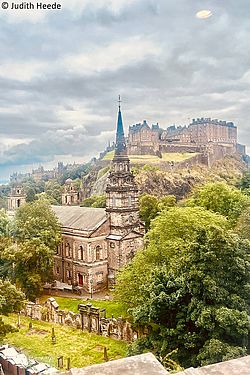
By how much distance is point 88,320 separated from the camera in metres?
6.10

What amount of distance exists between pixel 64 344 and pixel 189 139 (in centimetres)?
680

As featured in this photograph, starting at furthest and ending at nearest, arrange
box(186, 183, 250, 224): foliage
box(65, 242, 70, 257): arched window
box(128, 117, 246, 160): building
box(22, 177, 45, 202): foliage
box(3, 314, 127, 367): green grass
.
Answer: box(186, 183, 250, 224): foliage < box(65, 242, 70, 257): arched window < box(128, 117, 246, 160): building < box(22, 177, 45, 202): foliage < box(3, 314, 127, 367): green grass

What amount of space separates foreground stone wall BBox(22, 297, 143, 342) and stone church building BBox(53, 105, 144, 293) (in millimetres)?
2430

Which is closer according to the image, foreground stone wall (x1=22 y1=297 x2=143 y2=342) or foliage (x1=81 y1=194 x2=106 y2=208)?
foreground stone wall (x1=22 y1=297 x2=143 y2=342)

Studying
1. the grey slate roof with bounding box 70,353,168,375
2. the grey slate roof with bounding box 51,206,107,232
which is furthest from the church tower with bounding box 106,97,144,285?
the grey slate roof with bounding box 70,353,168,375

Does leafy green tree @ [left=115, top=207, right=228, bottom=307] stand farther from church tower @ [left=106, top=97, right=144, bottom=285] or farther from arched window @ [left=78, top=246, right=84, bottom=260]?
arched window @ [left=78, top=246, right=84, bottom=260]

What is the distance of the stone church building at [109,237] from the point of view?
9.06 metres

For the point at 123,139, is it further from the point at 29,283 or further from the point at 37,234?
the point at 29,283

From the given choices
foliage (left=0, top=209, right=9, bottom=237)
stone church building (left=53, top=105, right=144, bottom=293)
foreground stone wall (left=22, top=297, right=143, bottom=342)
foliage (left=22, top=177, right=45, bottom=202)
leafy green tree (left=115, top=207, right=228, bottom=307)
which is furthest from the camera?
stone church building (left=53, top=105, right=144, bottom=293)

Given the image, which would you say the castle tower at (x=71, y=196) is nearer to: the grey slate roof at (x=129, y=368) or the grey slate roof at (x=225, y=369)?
the grey slate roof at (x=129, y=368)

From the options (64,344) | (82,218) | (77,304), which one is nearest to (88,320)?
(64,344)

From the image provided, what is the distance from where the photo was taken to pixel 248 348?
365cm

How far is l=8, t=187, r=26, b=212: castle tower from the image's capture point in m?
7.39

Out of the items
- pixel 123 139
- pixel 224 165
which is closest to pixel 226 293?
pixel 123 139
